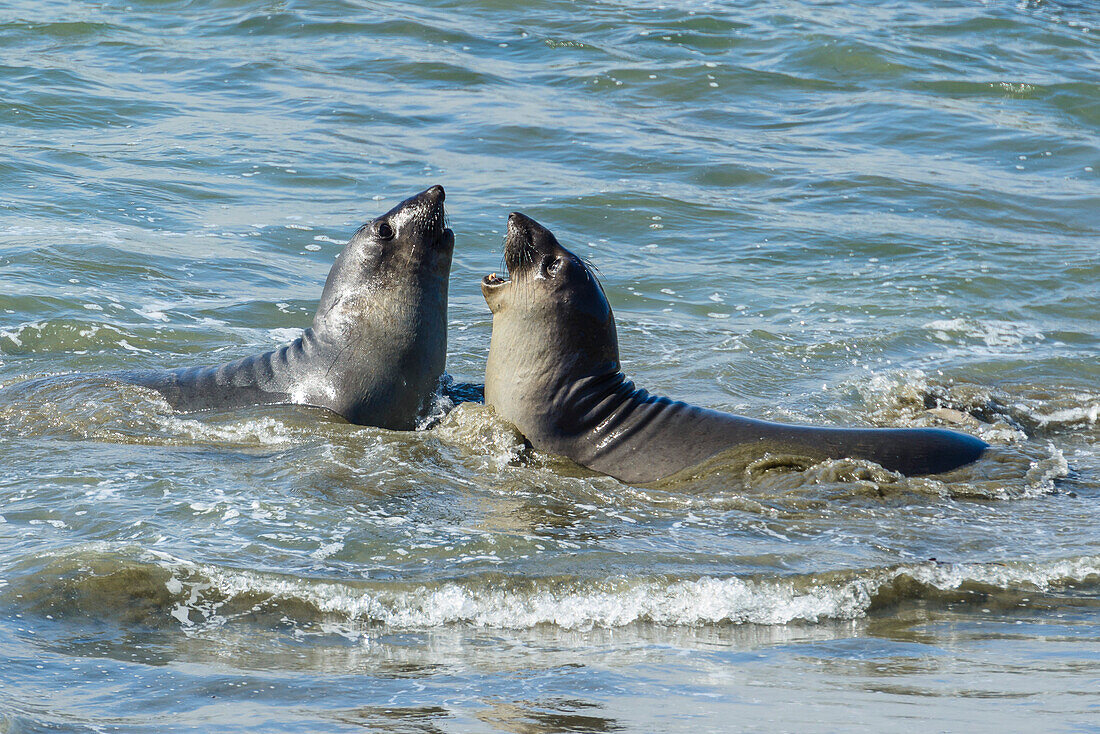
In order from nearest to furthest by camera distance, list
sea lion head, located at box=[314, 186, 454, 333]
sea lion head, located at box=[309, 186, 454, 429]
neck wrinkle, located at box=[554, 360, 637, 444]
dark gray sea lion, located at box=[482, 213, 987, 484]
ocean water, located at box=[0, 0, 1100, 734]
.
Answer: ocean water, located at box=[0, 0, 1100, 734]
dark gray sea lion, located at box=[482, 213, 987, 484]
neck wrinkle, located at box=[554, 360, 637, 444]
sea lion head, located at box=[309, 186, 454, 429]
sea lion head, located at box=[314, 186, 454, 333]

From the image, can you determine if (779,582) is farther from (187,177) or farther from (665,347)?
(187,177)

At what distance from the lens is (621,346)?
8.64 m

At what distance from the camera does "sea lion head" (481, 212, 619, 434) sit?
6289 mm

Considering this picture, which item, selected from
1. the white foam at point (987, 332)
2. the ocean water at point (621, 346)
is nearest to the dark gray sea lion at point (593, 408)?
the ocean water at point (621, 346)

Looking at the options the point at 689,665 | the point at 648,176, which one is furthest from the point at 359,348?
the point at 648,176

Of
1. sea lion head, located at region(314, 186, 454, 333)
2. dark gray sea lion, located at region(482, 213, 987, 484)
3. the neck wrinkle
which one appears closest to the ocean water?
dark gray sea lion, located at region(482, 213, 987, 484)

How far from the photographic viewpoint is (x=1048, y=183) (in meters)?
13.2

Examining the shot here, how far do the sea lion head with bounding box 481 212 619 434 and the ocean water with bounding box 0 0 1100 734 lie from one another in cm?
24

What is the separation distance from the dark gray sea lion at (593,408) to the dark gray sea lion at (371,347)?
1.08ft

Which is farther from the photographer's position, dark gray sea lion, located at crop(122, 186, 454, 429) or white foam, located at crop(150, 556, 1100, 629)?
dark gray sea lion, located at crop(122, 186, 454, 429)

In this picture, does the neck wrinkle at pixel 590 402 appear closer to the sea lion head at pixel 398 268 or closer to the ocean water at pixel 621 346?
the ocean water at pixel 621 346

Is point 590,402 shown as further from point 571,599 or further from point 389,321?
point 571,599

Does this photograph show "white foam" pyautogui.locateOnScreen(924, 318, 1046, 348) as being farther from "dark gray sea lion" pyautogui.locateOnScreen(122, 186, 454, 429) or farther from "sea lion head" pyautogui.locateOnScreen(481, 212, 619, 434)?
"dark gray sea lion" pyautogui.locateOnScreen(122, 186, 454, 429)

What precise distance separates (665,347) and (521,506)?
3.56 meters
